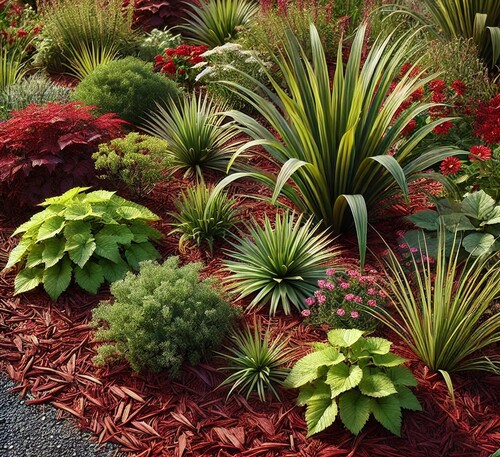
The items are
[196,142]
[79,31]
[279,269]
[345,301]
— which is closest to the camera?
[345,301]

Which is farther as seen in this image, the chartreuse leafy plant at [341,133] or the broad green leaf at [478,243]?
the chartreuse leafy plant at [341,133]

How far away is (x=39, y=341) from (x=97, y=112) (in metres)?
2.41

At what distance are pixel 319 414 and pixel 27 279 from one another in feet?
6.73

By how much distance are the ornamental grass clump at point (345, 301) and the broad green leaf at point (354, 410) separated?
48 cm

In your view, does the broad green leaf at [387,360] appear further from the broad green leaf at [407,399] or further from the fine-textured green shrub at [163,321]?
the fine-textured green shrub at [163,321]

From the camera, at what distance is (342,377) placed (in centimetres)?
347

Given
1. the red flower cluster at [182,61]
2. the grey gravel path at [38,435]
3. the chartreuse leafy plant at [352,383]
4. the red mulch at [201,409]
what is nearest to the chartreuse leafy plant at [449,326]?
the red mulch at [201,409]

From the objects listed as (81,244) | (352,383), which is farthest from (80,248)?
(352,383)

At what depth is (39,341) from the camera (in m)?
4.16

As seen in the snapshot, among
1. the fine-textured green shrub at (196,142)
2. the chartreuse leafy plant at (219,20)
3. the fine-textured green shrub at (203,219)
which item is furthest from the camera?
the chartreuse leafy plant at (219,20)

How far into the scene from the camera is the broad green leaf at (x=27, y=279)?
4.40 metres

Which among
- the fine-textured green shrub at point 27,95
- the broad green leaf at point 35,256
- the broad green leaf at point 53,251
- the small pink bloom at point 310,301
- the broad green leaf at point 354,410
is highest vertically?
the fine-textured green shrub at point 27,95

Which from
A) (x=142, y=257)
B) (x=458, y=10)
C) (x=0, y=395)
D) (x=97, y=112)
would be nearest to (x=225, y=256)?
(x=142, y=257)

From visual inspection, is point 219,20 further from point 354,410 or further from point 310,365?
point 354,410
